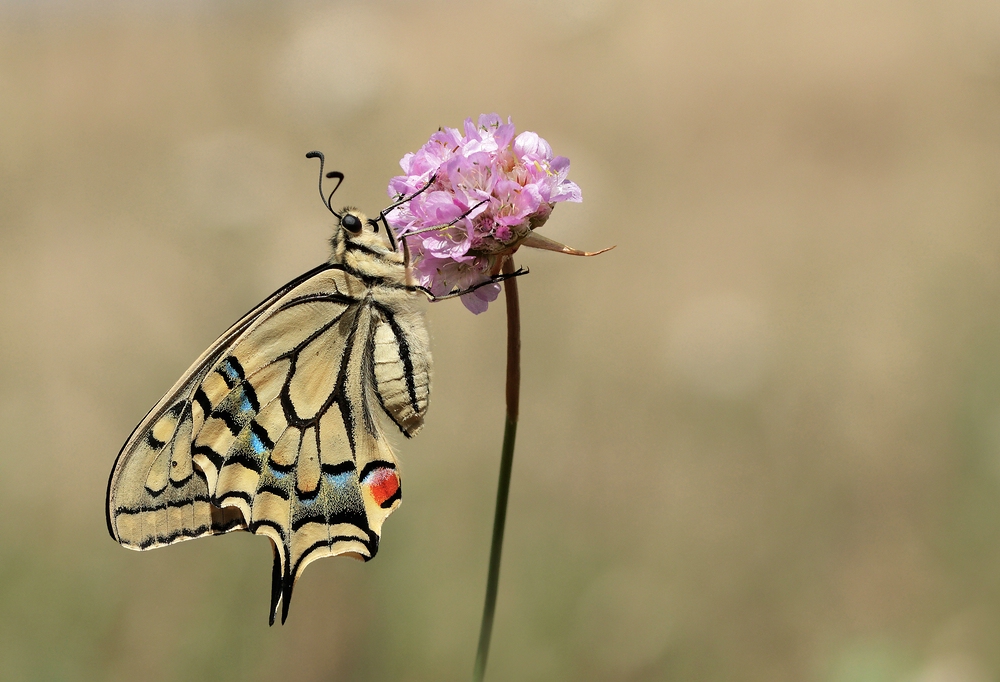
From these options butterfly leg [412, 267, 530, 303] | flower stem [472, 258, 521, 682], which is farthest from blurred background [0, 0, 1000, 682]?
butterfly leg [412, 267, 530, 303]

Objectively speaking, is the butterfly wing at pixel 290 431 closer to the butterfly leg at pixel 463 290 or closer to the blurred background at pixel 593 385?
the butterfly leg at pixel 463 290

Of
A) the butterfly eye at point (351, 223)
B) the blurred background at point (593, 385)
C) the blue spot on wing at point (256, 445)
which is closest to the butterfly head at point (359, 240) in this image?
the butterfly eye at point (351, 223)

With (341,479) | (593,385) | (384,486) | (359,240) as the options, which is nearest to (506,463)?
(384,486)

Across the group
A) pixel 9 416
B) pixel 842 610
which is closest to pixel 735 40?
pixel 842 610

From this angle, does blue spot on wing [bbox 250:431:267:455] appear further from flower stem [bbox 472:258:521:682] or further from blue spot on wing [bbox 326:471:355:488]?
flower stem [bbox 472:258:521:682]

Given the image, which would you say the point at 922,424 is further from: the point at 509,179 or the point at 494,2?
the point at 494,2

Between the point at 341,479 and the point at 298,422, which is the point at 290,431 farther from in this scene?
the point at 341,479
